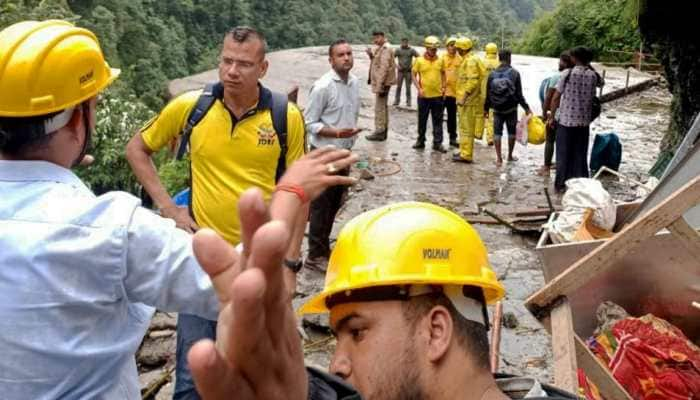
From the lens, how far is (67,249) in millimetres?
1579

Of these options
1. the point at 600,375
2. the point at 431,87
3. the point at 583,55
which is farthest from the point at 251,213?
the point at 431,87

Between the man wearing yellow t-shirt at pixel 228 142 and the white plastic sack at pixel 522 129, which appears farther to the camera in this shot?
the white plastic sack at pixel 522 129

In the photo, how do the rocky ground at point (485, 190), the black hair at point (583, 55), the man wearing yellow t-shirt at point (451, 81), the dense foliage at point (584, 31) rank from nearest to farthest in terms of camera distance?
the rocky ground at point (485, 190) → the black hair at point (583, 55) → the man wearing yellow t-shirt at point (451, 81) → the dense foliage at point (584, 31)

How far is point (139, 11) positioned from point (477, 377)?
121 ft

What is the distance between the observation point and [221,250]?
3.22ft

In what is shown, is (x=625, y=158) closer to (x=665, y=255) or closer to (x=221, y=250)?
(x=665, y=255)

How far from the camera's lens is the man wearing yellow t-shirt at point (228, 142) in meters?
3.50

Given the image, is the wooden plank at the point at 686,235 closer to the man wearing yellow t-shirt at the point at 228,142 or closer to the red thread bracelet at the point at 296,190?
the man wearing yellow t-shirt at the point at 228,142

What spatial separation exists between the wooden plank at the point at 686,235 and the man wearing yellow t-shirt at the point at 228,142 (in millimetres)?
1816

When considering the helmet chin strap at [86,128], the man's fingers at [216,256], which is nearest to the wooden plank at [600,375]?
the helmet chin strap at [86,128]

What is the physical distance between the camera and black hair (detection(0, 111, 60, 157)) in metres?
1.73

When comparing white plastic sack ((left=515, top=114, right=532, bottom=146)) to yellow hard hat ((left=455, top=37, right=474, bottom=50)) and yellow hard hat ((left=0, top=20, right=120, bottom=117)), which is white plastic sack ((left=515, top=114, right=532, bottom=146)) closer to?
yellow hard hat ((left=455, top=37, right=474, bottom=50))

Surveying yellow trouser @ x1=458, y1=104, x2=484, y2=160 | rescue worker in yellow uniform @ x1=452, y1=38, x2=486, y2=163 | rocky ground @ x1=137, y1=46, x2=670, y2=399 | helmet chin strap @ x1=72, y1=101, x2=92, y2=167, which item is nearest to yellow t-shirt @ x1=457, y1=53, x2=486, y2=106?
rescue worker in yellow uniform @ x1=452, y1=38, x2=486, y2=163

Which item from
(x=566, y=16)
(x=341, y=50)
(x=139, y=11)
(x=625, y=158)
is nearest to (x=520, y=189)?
(x=625, y=158)
